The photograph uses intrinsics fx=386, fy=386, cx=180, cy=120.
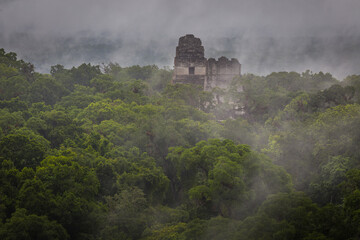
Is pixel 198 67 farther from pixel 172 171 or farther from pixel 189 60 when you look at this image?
pixel 172 171

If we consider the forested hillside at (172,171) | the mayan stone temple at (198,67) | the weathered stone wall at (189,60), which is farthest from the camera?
the weathered stone wall at (189,60)

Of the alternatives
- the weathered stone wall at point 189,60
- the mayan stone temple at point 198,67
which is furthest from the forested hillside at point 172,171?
the weathered stone wall at point 189,60

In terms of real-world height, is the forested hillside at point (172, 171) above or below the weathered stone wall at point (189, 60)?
below

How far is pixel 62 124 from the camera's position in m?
21.5

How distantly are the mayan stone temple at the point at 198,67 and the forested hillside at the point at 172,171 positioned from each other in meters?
5.98

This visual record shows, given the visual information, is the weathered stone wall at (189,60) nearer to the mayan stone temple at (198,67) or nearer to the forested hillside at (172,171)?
the mayan stone temple at (198,67)

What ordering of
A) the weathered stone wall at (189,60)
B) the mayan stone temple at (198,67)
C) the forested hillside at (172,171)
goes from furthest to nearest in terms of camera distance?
the weathered stone wall at (189,60) < the mayan stone temple at (198,67) < the forested hillside at (172,171)

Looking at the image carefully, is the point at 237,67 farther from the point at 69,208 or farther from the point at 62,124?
the point at 69,208

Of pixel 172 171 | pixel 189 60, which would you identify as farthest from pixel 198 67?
pixel 172 171

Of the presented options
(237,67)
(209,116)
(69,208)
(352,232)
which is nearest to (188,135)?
(209,116)

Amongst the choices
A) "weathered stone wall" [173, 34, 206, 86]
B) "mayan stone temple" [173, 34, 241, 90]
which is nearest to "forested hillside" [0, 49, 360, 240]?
"mayan stone temple" [173, 34, 241, 90]

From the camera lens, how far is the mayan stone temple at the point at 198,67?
34344mm

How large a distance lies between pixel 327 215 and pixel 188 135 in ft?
37.8

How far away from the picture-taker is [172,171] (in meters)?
20.7
